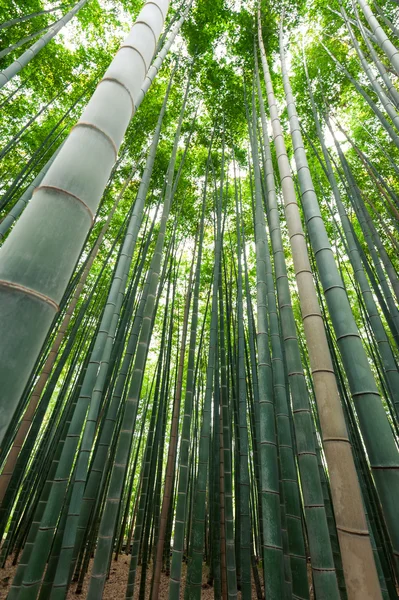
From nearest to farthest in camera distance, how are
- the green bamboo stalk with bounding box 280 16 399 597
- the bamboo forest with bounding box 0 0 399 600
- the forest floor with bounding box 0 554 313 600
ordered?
the bamboo forest with bounding box 0 0 399 600 → the green bamboo stalk with bounding box 280 16 399 597 → the forest floor with bounding box 0 554 313 600

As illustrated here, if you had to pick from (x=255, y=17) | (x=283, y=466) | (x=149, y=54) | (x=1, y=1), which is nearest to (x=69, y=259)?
(x=149, y=54)

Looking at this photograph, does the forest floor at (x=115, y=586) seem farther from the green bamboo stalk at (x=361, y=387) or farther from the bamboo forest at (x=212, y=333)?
the green bamboo stalk at (x=361, y=387)

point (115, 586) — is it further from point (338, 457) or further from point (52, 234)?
point (52, 234)

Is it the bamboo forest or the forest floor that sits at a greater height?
the bamboo forest

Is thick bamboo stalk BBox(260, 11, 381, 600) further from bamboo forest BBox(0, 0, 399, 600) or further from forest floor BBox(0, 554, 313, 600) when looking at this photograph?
forest floor BBox(0, 554, 313, 600)

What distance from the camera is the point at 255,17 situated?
346 centimetres

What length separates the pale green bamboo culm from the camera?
1.56ft

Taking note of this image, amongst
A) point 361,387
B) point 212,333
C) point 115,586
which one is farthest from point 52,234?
point 115,586

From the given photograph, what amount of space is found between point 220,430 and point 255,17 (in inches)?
171

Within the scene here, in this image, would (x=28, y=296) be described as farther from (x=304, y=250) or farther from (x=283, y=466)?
(x=283, y=466)

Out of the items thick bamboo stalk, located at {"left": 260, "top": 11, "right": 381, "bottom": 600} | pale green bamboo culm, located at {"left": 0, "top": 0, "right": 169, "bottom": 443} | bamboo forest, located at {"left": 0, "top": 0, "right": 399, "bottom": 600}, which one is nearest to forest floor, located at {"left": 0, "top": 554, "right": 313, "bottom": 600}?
bamboo forest, located at {"left": 0, "top": 0, "right": 399, "bottom": 600}

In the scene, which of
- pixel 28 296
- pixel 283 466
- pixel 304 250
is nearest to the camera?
pixel 28 296

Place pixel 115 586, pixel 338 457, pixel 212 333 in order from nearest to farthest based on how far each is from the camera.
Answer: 1. pixel 338 457
2. pixel 212 333
3. pixel 115 586

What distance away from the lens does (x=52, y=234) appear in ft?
1.83
